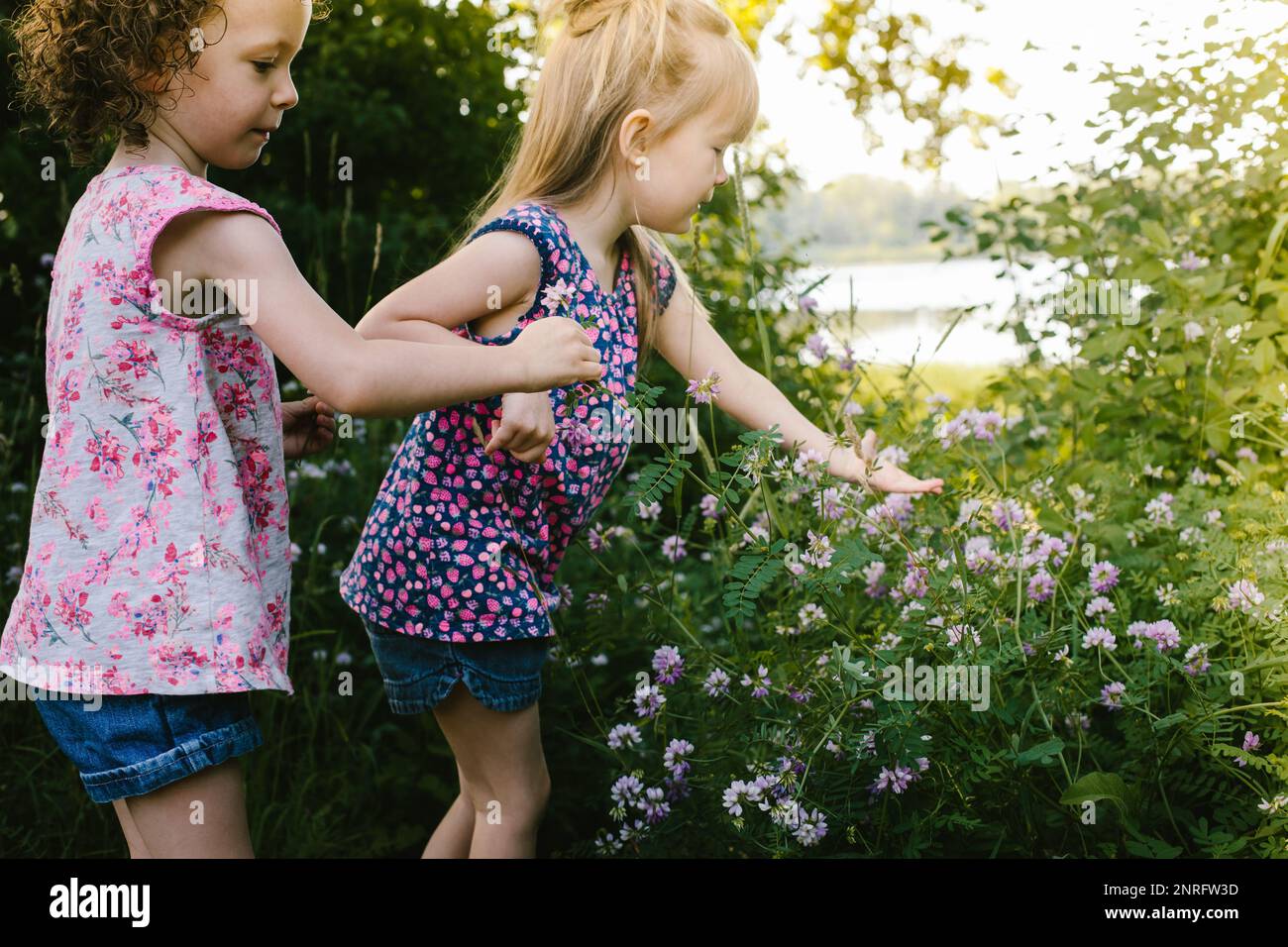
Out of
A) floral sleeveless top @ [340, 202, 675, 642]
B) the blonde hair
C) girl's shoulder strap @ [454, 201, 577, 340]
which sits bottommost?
floral sleeveless top @ [340, 202, 675, 642]

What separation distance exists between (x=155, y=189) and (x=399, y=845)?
5.36 ft

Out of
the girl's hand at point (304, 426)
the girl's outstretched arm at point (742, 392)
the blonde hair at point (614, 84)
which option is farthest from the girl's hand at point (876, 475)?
the girl's hand at point (304, 426)

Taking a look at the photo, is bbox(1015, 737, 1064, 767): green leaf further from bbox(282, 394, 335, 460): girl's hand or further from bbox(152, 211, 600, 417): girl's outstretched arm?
→ bbox(282, 394, 335, 460): girl's hand

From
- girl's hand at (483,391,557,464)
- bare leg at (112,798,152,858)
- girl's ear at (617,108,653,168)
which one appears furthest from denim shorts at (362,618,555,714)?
girl's ear at (617,108,653,168)

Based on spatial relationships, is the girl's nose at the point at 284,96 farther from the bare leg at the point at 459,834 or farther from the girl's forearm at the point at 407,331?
the bare leg at the point at 459,834

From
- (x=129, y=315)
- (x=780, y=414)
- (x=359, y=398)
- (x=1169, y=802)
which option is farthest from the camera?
(x=780, y=414)

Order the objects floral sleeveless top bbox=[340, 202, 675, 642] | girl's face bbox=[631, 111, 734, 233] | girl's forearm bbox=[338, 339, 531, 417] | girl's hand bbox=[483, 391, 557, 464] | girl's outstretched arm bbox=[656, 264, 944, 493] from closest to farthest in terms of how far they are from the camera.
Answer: girl's forearm bbox=[338, 339, 531, 417], girl's hand bbox=[483, 391, 557, 464], floral sleeveless top bbox=[340, 202, 675, 642], girl's face bbox=[631, 111, 734, 233], girl's outstretched arm bbox=[656, 264, 944, 493]

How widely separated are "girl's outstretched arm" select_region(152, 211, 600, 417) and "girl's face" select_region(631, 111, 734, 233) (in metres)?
0.55

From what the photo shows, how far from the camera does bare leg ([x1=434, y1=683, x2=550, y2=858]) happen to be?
2.18 metres

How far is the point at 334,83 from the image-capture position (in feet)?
15.9

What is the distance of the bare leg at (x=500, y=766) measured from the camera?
218 cm

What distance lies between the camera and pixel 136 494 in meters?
1.75
